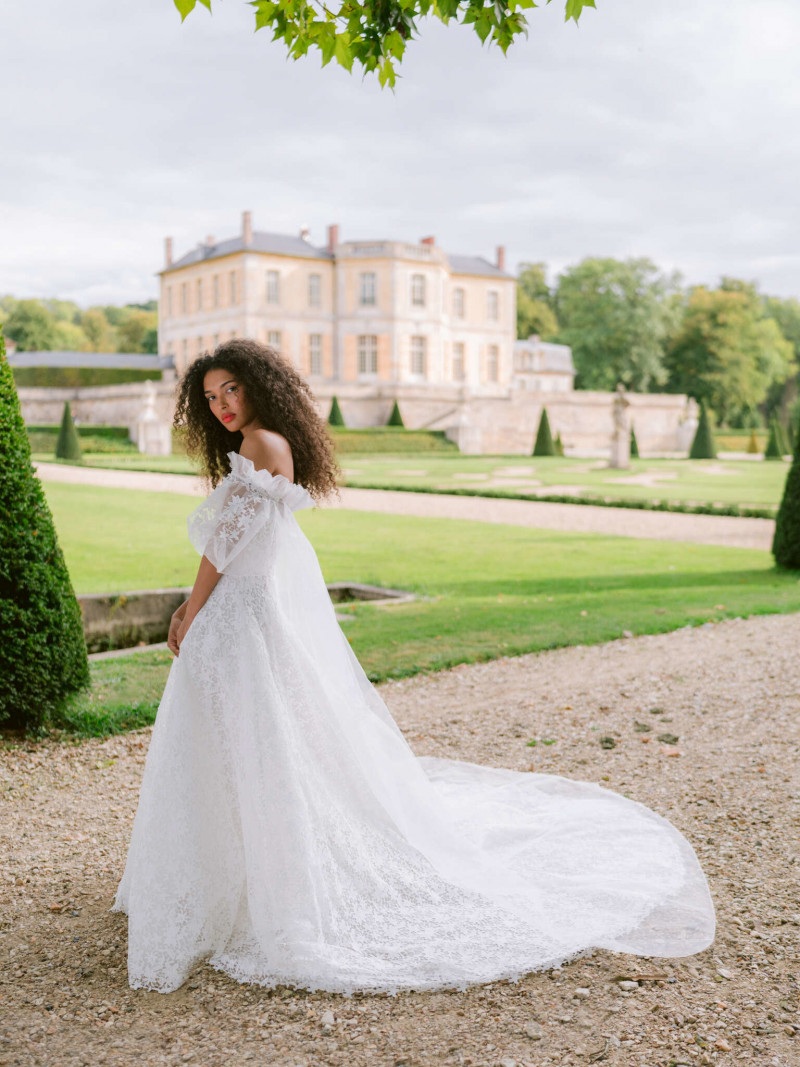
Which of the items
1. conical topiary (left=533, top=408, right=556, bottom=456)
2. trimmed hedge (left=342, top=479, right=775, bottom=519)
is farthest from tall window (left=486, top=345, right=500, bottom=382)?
trimmed hedge (left=342, top=479, right=775, bottom=519)

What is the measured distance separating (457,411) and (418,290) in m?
9.39

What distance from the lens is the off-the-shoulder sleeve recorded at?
2.21 meters

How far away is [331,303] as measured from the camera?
4309cm

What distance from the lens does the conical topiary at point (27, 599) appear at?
359 cm

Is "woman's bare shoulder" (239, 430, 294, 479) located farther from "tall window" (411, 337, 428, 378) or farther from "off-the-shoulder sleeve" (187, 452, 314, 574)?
"tall window" (411, 337, 428, 378)

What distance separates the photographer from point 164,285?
46.8m

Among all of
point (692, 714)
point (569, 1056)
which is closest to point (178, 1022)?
point (569, 1056)

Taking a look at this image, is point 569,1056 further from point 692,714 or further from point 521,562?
point 521,562

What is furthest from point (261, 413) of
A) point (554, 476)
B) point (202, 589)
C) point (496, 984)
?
point (554, 476)

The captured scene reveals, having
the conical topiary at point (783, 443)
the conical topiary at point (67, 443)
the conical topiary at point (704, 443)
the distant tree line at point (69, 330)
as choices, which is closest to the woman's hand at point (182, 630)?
the conical topiary at point (67, 443)

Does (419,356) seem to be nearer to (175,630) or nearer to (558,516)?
(558,516)

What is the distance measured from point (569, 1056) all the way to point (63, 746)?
8.24 ft

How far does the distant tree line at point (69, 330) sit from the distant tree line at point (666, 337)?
23339 millimetres

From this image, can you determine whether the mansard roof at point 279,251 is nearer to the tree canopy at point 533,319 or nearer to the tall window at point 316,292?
the tall window at point 316,292
